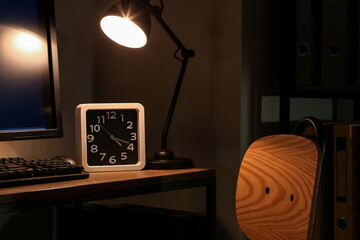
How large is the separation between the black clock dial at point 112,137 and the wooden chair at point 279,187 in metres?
0.32

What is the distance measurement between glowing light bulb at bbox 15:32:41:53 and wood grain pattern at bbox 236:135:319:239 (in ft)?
2.00

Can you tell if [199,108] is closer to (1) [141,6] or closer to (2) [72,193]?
(1) [141,6]

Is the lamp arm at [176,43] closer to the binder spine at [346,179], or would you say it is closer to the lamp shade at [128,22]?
the lamp shade at [128,22]

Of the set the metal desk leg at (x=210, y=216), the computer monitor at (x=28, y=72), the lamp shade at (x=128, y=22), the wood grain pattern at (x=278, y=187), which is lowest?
the metal desk leg at (x=210, y=216)

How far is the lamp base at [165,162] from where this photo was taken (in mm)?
1340

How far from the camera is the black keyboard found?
101 centimetres

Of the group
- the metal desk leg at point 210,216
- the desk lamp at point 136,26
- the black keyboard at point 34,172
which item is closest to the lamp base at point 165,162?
the desk lamp at point 136,26

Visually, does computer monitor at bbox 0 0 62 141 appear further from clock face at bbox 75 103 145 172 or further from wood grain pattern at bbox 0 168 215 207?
wood grain pattern at bbox 0 168 215 207

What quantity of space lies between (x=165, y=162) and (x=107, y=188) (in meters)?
0.28

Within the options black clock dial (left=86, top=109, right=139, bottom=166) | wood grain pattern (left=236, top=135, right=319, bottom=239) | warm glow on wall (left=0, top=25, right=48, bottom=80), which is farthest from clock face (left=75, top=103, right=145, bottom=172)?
wood grain pattern (left=236, top=135, right=319, bottom=239)

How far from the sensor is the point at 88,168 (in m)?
1.29

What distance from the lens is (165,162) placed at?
1.34m

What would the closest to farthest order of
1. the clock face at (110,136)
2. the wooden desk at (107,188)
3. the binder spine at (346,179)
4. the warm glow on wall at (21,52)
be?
the wooden desk at (107,188) → the warm glow on wall at (21,52) → the clock face at (110,136) → the binder spine at (346,179)

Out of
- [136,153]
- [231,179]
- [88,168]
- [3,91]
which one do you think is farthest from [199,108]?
[3,91]
